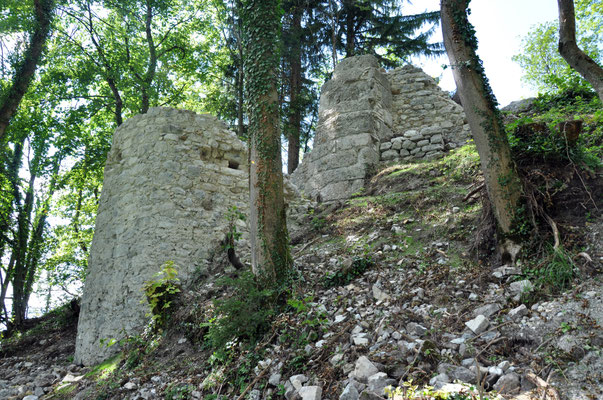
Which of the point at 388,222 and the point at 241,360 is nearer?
the point at 241,360

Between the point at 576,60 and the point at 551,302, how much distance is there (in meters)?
3.24

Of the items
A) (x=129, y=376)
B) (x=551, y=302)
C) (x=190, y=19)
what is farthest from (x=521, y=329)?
(x=190, y=19)

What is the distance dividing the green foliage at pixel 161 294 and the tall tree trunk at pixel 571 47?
18.5ft

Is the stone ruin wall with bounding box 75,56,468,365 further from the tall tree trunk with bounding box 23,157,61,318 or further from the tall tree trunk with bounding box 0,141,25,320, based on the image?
the tall tree trunk with bounding box 23,157,61,318

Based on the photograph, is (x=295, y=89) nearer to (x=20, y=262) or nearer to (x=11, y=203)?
(x=11, y=203)

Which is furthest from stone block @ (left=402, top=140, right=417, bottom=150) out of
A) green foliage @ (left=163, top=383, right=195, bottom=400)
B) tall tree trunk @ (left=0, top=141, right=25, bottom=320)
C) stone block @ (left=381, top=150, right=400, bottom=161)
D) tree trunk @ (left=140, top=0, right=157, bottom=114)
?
tall tree trunk @ (left=0, top=141, right=25, bottom=320)

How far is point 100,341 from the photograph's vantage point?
232 inches

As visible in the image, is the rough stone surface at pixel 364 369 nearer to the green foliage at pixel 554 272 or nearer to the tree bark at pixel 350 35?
the green foliage at pixel 554 272

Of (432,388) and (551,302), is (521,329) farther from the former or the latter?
(432,388)

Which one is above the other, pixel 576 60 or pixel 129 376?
pixel 576 60

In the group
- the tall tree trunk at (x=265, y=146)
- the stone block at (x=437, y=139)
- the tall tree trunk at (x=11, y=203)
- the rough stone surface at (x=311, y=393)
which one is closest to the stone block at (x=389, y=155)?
the stone block at (x=437, y=139)

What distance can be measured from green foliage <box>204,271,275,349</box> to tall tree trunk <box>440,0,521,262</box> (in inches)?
95.1

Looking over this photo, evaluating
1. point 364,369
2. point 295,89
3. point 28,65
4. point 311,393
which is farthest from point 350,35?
point 311,393

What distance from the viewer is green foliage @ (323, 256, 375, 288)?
4672mm
